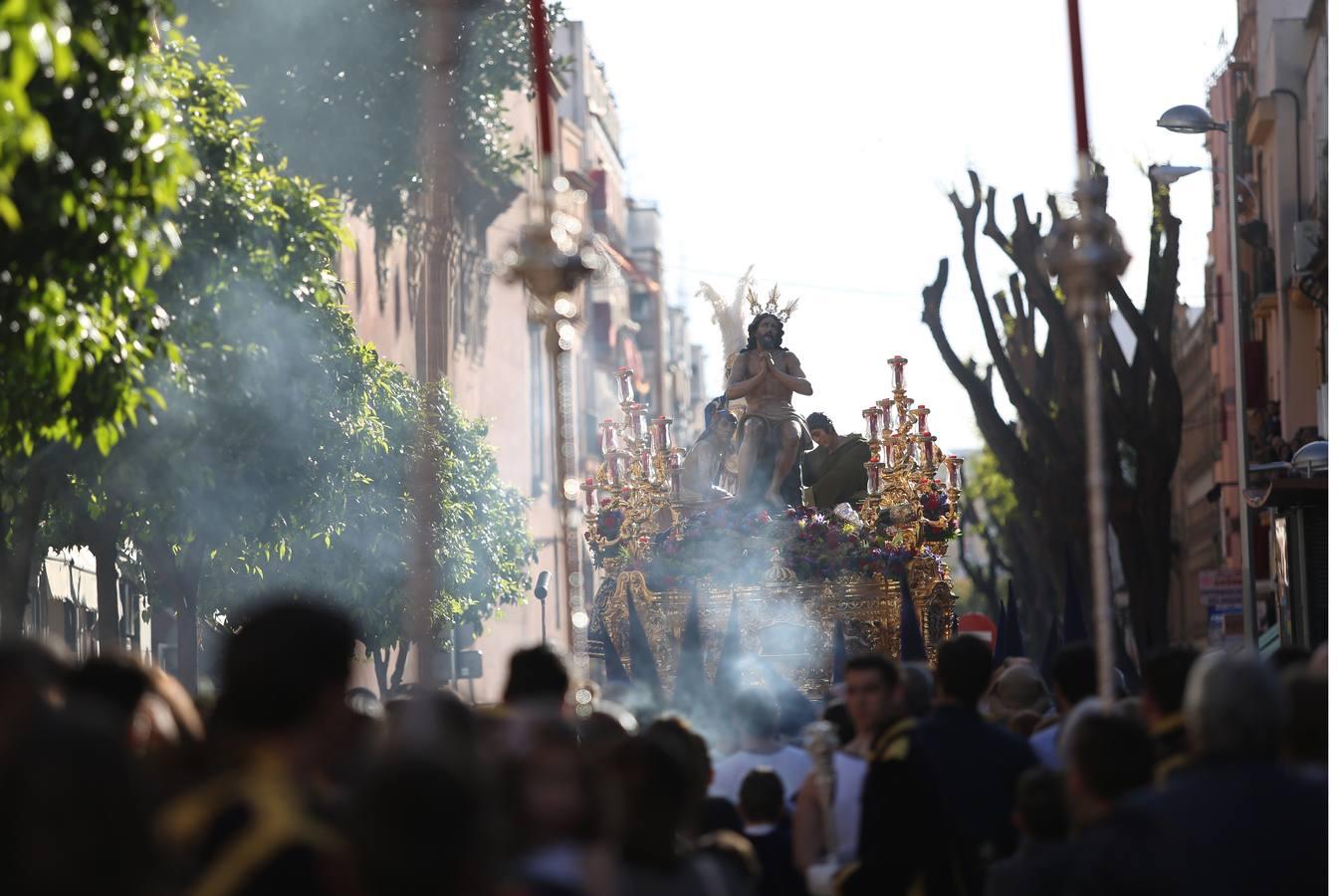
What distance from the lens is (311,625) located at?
15.3ft

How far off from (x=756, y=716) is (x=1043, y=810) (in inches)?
Answer: 89.8

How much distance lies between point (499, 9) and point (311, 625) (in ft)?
90.7

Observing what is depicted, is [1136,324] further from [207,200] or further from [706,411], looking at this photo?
[207,200]

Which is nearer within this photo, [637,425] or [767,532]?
[767,532]

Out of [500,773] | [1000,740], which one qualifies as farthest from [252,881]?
[1000,740]

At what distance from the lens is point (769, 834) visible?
744 cm

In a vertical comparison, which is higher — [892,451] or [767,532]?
[892,451]

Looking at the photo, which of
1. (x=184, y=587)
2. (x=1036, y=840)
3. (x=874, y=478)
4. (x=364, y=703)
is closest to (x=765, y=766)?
(x=364, y=703)

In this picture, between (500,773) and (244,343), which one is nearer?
(500,773)

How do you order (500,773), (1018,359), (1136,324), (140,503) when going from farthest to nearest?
(1018,359)
(1136,324)
(140,503)
(500,773)

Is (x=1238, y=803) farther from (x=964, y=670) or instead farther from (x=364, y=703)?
(x=364, y=703)

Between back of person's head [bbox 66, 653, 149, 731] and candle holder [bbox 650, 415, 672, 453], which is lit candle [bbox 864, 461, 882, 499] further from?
back of person's head [bbox 66, 653, 149, 731]

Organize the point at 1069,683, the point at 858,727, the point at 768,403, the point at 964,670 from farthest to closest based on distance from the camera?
1. the point at 768,403
2. the point at 1069,683
3. the point at 858,727
4. the point at 964,670

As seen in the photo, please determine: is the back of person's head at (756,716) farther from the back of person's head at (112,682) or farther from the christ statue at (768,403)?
the christ statue at (768,403)
